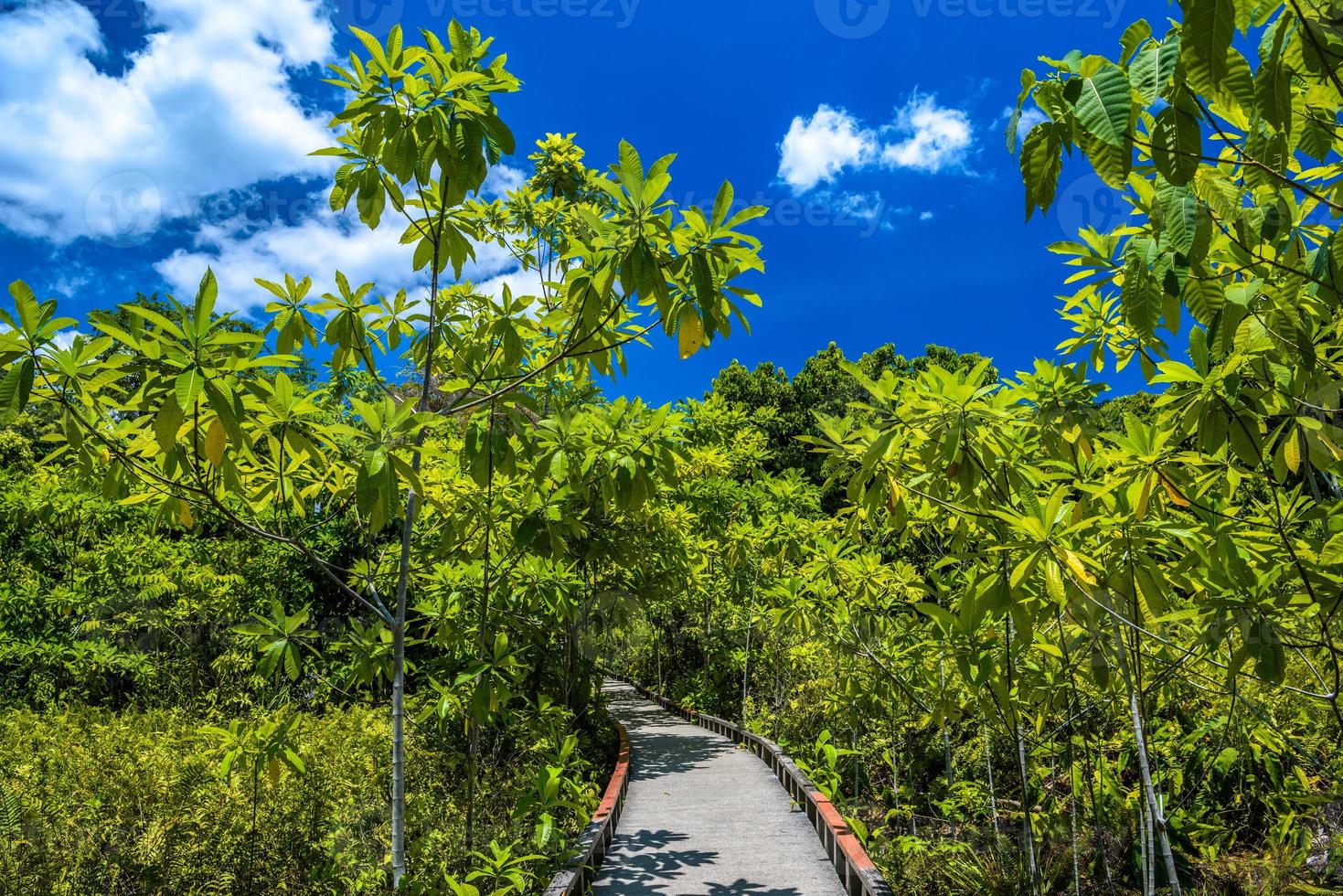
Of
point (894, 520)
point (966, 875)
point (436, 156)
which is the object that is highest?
point (436, 156)

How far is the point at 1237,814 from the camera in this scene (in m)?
7.23

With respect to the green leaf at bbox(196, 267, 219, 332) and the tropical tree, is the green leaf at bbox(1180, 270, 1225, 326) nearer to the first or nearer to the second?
the tropical tree

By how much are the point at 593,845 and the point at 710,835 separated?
4.43 ft

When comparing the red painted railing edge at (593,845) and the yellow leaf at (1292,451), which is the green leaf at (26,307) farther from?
the red painted railing edge at (593,845)

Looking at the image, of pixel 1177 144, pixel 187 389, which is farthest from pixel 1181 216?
pixel 187 389

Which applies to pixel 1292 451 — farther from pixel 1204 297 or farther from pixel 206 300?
pixel 206 300

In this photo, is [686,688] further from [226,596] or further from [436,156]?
[436,156]

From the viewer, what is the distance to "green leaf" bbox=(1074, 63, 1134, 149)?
1323mm

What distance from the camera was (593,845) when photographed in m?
5.33

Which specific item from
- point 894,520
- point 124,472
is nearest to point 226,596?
point 124,472

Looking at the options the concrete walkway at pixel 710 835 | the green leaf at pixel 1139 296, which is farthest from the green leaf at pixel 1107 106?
the concrete walkway at pixel 710 835

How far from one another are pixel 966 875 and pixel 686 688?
11.2m

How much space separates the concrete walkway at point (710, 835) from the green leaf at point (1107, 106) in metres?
4.87

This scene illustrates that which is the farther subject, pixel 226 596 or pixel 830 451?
pixel 226 596
